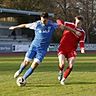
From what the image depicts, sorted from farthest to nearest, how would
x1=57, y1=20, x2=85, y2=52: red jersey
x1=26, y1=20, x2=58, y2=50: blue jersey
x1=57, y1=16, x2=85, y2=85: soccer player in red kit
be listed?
x1=57, y1=20, x2=85, y2=52: red jersey, x1=57, y1=16, x2=85, y2=85: soccer player in red kit, x1=26, y1=20, x2=58, y2=50: blue jersey

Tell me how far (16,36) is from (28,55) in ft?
167

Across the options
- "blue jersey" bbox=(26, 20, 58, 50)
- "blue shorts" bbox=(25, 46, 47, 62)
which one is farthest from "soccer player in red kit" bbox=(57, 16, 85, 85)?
"blue shorts" bbox=(25, 46, 47, 62)

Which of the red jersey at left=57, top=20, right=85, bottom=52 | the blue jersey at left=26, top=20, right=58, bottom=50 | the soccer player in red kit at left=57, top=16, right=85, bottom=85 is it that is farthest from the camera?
the red jersey at left=57, top=20, right=85, bottom=52

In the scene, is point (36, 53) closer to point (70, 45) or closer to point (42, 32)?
point (42, 32)

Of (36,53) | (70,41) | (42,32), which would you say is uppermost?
(42,32)

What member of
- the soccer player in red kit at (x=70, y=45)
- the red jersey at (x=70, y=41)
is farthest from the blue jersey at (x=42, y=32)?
the red jersey at (x=70, y=41)

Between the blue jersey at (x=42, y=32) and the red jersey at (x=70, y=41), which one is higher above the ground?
the blue jersey at (x=42, y=32)

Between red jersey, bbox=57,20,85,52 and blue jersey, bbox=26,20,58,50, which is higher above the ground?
blue jersey, bbox=26,20,58,50

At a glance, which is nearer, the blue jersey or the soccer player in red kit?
the blue jersey

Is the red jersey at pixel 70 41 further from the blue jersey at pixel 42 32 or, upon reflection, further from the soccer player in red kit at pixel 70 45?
the blue jersey at pixel 42 32

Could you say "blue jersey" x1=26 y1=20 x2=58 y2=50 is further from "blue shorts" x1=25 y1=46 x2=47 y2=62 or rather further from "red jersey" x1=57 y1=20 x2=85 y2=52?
"red jersey" x1=57 y1=20 x2=85 y2=52

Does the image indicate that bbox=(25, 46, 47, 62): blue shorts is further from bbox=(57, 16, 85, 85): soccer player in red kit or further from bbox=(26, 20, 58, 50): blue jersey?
bbox=(57, 16, 85, 85): soccer player in red kit

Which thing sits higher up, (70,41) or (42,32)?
(42,32)

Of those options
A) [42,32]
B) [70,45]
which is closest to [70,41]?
[70,45]
